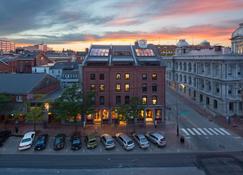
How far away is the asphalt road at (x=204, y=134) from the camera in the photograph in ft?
149

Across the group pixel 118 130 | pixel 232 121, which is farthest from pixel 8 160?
pixel 232 121

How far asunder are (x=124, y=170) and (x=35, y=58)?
3057 inches

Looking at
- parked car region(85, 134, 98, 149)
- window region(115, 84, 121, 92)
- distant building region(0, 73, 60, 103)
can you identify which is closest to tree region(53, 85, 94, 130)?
parked car region(85, 134, 98, 149)

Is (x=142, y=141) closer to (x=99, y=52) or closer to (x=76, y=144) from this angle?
(x=76, y=144)

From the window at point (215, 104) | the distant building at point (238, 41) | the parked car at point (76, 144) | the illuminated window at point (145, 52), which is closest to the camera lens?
the parked car at point (76, 144)

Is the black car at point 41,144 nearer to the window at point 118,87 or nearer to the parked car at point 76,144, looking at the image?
the parked car at point 76,144

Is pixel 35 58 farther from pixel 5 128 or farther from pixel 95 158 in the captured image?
pixel 95 158

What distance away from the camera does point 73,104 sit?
169 ft

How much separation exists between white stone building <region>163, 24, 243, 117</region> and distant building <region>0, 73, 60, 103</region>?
40.3 meters

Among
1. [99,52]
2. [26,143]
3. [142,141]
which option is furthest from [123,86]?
[26,143]

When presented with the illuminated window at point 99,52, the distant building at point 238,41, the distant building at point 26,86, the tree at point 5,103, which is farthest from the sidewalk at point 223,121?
the tree at point 5,103

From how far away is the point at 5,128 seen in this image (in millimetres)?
56781

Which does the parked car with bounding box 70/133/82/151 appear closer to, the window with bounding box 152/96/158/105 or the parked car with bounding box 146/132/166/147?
the parked car with bounding box 146/132/166/147

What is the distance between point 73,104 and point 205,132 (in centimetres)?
2474
